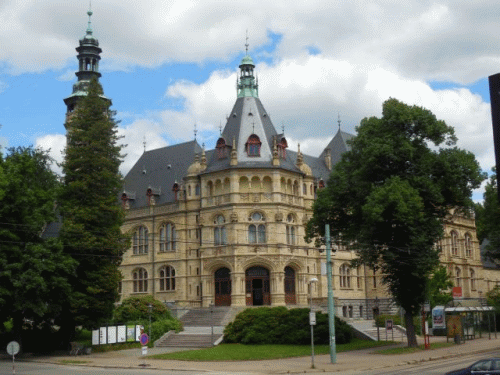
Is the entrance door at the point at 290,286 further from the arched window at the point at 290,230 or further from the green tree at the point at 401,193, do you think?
the green tree at the point at 401,193

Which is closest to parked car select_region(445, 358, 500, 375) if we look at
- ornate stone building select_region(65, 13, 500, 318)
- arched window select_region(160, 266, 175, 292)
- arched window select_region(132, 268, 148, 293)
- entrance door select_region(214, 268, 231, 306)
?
ornate stone building select_region(65, 13, 500, 318)

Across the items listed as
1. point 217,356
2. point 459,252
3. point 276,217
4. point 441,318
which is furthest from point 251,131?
point 459,252

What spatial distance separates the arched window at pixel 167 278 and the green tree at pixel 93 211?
20.6m

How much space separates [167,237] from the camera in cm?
6850

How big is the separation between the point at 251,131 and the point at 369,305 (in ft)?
76.4

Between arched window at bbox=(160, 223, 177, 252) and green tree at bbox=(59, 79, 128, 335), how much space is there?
19.8m

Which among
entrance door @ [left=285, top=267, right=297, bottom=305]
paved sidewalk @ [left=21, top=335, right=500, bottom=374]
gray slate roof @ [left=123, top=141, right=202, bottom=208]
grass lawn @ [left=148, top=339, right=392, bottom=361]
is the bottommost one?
paved sidewalk @ [left=21, top=335, right=500, bottom=374]

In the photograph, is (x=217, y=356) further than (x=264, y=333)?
No

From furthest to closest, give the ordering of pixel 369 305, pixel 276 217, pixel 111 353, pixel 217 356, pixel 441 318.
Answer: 1. pixel 369 305
2. pixel 276 217
3. pixel 441 318
4. pixel 111 353
5. pixel 217 356

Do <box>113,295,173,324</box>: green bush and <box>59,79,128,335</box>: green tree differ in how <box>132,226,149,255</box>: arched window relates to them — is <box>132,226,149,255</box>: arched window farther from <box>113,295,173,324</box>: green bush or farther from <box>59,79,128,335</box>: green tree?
<box>59,79,128,335</box>: green tree

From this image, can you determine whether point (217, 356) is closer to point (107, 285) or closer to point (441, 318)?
point (107, 285)

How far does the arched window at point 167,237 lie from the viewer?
222ft

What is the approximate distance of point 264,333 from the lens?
4828 cm

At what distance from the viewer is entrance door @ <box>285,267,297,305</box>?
61844 mm
